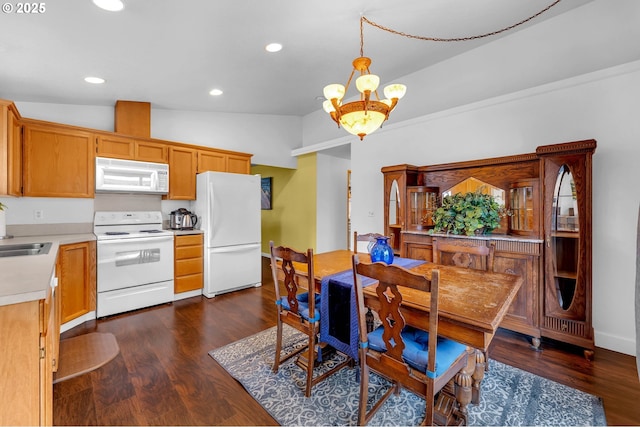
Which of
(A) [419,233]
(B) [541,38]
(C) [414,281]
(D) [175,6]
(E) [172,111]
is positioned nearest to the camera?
(C) [414,281]

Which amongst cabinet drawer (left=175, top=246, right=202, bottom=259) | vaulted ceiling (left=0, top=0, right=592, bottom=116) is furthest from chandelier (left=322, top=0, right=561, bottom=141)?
cabinet drawer (left=175, top=246, right=202, bottom=259)

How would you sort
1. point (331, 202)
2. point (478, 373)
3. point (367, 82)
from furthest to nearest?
point (331, 202) → point (367, 82) → point (478, 373)

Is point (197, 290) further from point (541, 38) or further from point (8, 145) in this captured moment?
point (541, 38)

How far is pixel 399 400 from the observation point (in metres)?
1.84

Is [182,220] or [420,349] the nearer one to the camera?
[420,349]

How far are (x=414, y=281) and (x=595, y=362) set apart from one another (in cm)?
224

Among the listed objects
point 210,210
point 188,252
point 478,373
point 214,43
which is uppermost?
point 214,43

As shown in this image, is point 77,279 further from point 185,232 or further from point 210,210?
point 210,210

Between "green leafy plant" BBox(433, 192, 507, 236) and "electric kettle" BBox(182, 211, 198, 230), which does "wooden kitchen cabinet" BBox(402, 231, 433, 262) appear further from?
"electric kettle" BBox(182, 211, 198, 230)

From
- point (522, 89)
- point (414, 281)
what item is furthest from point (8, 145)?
point (522, 89)

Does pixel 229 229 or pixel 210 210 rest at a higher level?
pixel 210 210

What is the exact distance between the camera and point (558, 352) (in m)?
2.42

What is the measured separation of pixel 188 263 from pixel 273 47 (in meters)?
2.86

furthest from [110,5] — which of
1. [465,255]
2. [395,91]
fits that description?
[465,255]
